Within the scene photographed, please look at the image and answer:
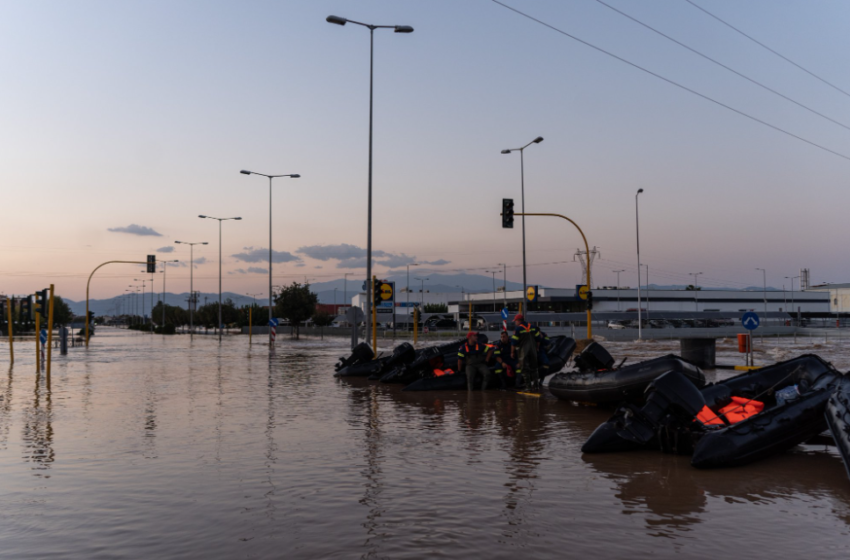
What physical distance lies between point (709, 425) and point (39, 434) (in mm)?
9333

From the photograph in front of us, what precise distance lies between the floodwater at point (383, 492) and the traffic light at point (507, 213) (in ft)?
55.8

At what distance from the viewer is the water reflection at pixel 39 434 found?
8.72m

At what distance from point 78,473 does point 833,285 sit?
15859cm

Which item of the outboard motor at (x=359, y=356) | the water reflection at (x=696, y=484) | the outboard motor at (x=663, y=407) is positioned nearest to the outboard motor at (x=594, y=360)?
the outboard motor at (x=663, y=407)

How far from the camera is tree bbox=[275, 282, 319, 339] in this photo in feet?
219

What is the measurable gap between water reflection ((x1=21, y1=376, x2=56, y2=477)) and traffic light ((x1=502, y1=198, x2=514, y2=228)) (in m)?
18.0

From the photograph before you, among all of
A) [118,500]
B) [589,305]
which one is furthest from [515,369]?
[589,305]

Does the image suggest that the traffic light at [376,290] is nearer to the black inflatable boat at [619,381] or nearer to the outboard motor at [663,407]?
the black inflatable boat at [619,381]

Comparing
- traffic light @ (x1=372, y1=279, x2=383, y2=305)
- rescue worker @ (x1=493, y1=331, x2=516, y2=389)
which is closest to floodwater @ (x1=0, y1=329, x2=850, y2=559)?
rescue worker @ (x1=493, y1=331, x2=516, y2=389)

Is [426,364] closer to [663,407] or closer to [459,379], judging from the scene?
[459,379]

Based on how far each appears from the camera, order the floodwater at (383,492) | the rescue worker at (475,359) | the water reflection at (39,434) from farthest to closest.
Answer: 1. the rescue worker at (475,359)
2. the water reflection at (39,434)
3. the floodwater at (383,492)

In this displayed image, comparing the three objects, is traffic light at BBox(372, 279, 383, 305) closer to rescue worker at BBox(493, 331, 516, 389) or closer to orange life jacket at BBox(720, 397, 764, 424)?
rescue worker at BBox(493, 331, 516, 389)

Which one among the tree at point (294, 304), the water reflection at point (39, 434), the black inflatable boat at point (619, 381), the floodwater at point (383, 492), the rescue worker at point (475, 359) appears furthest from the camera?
the tree at point (294, 304)

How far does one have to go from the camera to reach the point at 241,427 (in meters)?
11.1
